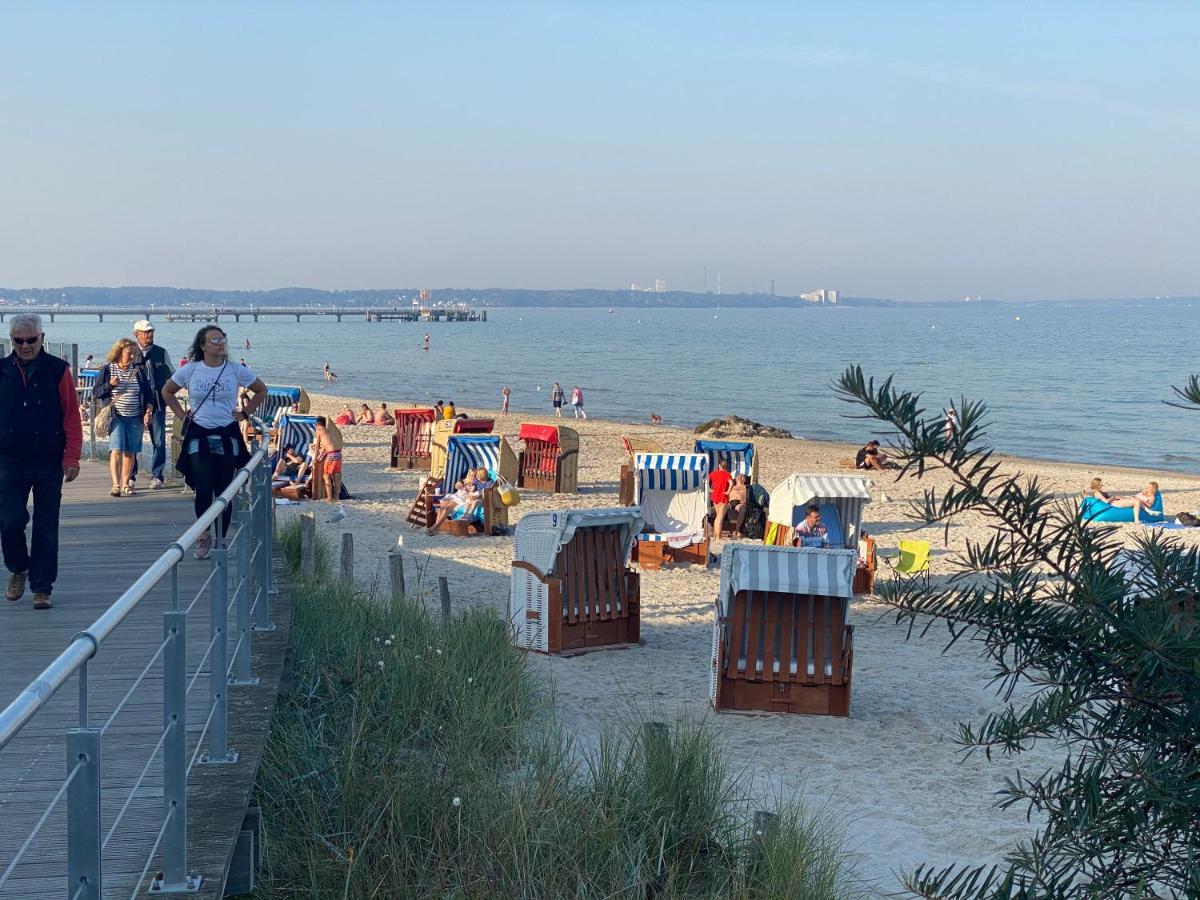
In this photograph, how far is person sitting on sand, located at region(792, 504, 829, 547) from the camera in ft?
40.5

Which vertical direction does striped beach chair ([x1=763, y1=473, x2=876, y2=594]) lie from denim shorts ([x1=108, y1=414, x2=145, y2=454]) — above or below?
below

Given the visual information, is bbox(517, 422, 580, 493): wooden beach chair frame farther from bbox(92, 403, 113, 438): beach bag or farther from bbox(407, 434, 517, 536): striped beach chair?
bbox(92, 403, 113, 438): beach bag

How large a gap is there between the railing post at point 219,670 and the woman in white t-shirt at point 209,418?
308 centimetres

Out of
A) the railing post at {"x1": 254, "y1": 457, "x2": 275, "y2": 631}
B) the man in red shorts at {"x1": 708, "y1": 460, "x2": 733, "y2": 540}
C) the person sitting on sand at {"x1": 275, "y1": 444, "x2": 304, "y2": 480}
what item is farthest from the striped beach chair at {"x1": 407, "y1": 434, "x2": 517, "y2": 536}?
the railing post at {"x1": 254, "y1": 457, "x2": 275, "y2": 631}

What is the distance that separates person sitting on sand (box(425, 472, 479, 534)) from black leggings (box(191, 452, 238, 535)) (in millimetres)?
8479

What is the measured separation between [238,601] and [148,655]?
73 cm

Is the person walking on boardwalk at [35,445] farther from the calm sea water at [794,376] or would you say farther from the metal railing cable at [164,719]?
the calm sea water at [794,376]

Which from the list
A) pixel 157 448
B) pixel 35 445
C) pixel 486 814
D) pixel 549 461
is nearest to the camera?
pixel 486 814

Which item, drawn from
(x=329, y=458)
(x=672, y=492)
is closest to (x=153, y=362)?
(x=672, y=492)

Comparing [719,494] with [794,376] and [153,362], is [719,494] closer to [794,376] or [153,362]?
[153,362]

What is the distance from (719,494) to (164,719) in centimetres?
1281

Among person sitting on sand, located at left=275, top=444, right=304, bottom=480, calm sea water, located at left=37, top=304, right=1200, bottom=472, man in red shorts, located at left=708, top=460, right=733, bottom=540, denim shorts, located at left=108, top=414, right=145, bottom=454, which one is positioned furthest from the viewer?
calm sea water, located at left=37, top=304, right=1200, bottom=472

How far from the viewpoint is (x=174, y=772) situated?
3.04 meters

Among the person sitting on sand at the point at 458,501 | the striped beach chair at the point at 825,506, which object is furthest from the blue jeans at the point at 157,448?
the striped beach chair at the point at 825,506
